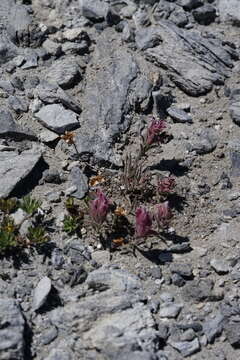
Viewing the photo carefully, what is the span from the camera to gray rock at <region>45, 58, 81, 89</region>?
7621 mm

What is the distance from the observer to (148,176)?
22.1 ft

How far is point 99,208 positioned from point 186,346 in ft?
4.89

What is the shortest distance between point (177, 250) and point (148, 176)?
2.99ft

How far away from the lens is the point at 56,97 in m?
7.40

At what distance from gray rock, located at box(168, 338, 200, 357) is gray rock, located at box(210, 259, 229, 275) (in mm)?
811

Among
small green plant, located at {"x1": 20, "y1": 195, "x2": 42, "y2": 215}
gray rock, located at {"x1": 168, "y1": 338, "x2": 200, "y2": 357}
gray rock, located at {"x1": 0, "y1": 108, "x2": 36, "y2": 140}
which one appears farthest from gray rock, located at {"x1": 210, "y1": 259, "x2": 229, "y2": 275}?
gray rock, located at {"x1": 0, "y1": 108, "x2": 36, "y2": 140}

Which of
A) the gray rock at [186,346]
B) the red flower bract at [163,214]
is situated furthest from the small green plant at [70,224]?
the gray rock at [186,346]

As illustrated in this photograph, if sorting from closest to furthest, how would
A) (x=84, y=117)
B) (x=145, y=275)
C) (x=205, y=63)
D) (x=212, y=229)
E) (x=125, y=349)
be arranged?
(x=125, y=349), (x=145, y=275), (x=212, y=229), (x=84, y=117), (x=205, y=63)

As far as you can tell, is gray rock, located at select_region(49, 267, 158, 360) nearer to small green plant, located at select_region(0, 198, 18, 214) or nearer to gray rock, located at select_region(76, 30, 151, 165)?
small green plant, located at select_region(0, 198, 18, 214)

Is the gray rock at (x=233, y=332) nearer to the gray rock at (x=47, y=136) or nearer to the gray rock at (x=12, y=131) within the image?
the gray rock at (x=47, y=136)

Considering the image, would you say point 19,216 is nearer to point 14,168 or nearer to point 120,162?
point 14,168

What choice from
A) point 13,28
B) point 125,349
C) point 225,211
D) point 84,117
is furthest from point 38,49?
point 125,349

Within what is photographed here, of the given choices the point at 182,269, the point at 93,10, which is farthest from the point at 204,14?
the point at 182,269

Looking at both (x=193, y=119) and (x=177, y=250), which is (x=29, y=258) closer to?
(x=177, y=250)
